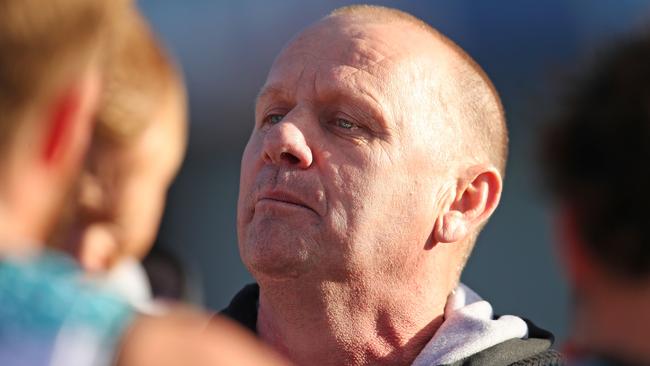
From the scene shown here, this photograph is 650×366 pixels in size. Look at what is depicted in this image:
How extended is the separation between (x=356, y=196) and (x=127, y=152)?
53.9 inches

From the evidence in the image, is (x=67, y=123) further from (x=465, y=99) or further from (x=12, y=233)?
(x=465, y=99)

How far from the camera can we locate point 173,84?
70.9 inches

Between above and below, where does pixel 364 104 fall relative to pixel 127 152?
below

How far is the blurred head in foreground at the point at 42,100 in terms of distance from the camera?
1.34 meters

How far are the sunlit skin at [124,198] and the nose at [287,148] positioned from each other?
61 cm

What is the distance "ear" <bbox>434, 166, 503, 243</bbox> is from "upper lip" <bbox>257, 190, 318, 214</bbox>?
442 millimetres

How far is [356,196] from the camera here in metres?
3.09

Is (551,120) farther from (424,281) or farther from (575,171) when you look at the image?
(424,281)

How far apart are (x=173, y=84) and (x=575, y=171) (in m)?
0.63

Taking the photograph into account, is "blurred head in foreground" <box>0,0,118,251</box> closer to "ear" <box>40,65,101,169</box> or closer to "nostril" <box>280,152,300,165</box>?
"ear" <box>40,65,101,169</box>

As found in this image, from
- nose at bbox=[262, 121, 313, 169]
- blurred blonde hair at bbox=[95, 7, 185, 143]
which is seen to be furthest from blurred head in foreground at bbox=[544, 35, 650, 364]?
nose at bbox=[262, 121, 313, 169]

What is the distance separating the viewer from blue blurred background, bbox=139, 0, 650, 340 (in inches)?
289

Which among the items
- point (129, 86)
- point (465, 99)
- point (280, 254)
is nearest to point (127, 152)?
point (129, 86)

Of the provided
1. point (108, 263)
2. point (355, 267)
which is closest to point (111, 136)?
point (108, 263)
